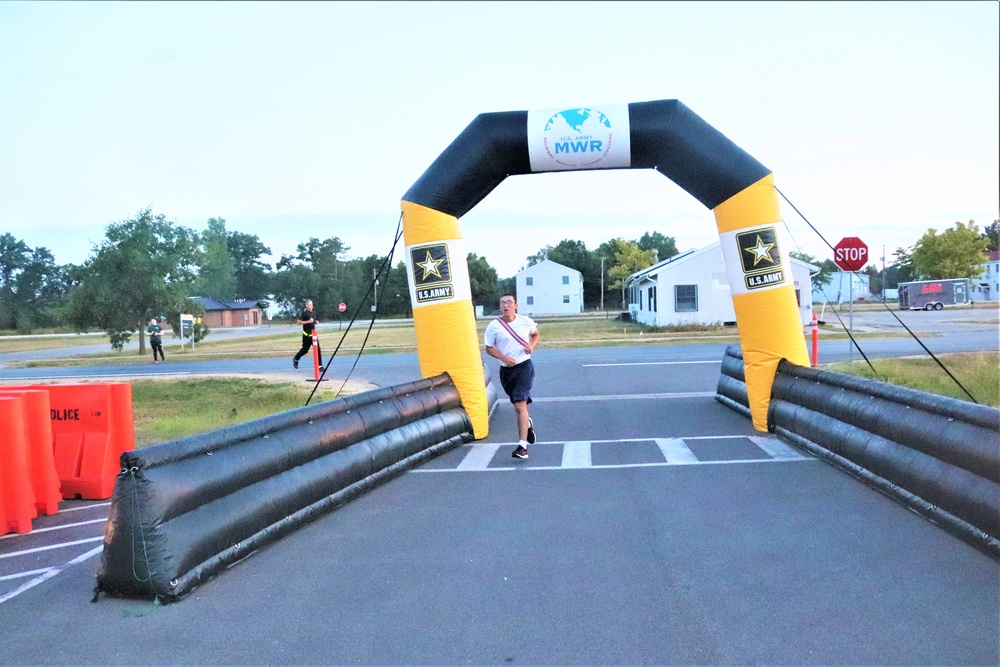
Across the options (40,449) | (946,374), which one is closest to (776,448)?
(946,374)

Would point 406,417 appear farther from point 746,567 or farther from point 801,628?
point 801,628

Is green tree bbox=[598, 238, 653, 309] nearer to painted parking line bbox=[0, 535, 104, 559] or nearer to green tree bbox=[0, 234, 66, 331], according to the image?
green tree bbox=[0, 234, 66, 331]

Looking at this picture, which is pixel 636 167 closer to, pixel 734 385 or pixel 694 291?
pixel 734 385

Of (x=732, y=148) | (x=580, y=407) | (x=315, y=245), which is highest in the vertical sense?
(x=315, y=245)

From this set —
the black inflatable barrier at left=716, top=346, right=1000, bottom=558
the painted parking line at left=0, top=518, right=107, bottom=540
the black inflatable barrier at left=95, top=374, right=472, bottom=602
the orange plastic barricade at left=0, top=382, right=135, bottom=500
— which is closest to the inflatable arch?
the black inflatable barrier at left=716, top=346, right=1000, bottom=558

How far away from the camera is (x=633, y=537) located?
546cm

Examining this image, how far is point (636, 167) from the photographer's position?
1000 cm

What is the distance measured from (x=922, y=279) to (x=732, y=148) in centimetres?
1127

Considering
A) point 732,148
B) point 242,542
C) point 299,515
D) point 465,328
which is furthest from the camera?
point 465,328

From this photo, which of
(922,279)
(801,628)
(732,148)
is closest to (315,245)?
(922,279)

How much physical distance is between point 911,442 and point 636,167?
5.21 meters

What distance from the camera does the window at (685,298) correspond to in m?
37.7

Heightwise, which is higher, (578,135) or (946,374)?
(578,135)

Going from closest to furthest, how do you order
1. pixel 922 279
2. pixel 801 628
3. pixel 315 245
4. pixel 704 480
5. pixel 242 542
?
pixel 801 628 → pixel 242 542 → pixel 704 480 → pixel 922 279 → pixel 315 245
